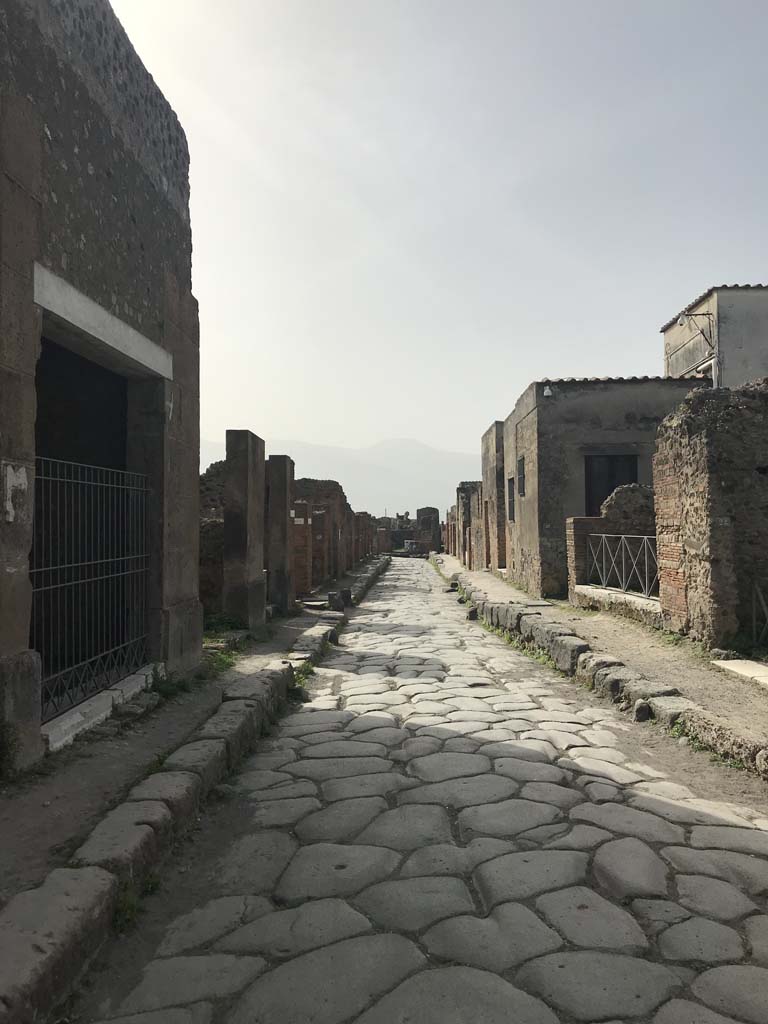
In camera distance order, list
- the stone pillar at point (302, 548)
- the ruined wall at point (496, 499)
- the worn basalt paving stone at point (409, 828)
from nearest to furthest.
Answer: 1. the worn basalt paving stone at point (409, 828)
2. the stone pillar at point (302, 548)
3. the ruined wall at point (496, 499)

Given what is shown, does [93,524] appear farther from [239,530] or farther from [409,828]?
[409,828]

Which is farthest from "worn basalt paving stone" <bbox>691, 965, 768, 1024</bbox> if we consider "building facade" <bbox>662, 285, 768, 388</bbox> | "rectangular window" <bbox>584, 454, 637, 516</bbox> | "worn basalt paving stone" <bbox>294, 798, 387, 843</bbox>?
"building facade" <bbox>662, 285, 768, 388</bbox>

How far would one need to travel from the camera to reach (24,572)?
357cm

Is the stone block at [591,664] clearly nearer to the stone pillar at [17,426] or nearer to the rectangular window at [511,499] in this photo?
the stone pillar at [17,426]

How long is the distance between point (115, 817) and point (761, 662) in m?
5.47

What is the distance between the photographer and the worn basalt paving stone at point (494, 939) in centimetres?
210

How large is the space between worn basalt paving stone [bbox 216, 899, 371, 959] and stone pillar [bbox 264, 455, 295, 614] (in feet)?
28.2

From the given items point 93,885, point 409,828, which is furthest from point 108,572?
point 93,885

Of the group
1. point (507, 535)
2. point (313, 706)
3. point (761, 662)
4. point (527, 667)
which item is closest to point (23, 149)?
point (313, 706)

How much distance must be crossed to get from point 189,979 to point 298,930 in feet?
1.21

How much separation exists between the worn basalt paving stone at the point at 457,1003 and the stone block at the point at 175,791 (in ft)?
4.57

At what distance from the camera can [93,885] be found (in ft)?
7.53

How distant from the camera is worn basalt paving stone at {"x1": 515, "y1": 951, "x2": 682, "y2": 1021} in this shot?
6.13ft

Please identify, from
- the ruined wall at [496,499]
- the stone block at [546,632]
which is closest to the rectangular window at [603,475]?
the ruined wall at [496,499]
